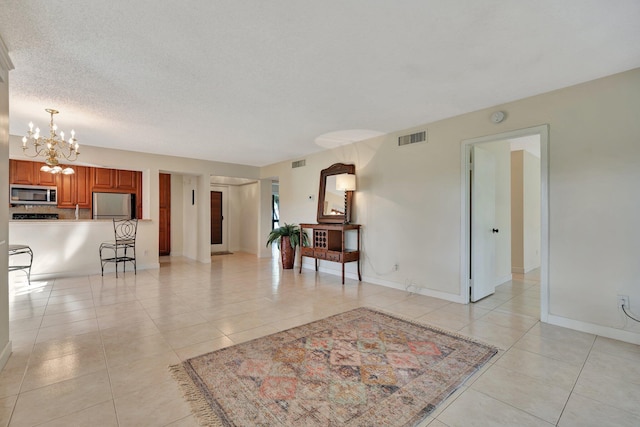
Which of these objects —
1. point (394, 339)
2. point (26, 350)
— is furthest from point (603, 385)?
point (26, 350)

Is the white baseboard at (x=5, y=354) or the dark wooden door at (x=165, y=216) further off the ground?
the dark wooden door at (x=165, y=216)

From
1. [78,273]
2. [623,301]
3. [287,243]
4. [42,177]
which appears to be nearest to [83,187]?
[42,177]

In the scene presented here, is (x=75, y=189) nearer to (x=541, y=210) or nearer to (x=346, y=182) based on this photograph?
(x=346, y=182)

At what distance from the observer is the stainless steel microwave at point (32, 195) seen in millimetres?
6074

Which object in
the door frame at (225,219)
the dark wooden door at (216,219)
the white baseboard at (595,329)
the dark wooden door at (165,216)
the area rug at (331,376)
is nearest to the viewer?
the area rug at (331,376)

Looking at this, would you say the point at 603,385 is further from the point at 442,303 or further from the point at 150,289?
the point at 150,289

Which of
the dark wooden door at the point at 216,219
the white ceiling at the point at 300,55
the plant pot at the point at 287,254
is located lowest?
the plant pot at the point at 287,254

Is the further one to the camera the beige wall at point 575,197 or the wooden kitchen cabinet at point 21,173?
the wooden kitchen cabinet at point 21,173

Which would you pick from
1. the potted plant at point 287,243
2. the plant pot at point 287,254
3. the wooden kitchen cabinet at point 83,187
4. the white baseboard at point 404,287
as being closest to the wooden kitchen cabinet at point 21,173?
the wooden kitchen cabinet at point 83,187

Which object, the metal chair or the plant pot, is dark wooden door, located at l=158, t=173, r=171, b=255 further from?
the plant pot

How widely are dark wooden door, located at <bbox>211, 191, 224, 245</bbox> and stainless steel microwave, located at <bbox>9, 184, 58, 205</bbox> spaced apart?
3494mm

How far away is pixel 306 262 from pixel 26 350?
174 inches

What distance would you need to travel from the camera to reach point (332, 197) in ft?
17.6

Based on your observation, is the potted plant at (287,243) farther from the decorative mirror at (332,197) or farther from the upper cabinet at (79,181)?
the upper cabinet at (79,181)
